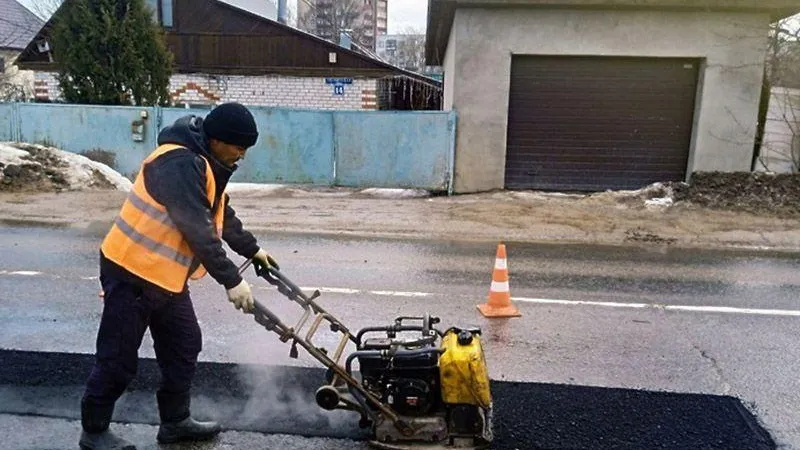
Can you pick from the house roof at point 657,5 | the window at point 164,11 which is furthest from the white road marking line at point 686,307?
the window at point 164,11

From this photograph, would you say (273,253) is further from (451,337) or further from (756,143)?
(756,143)

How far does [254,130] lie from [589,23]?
11093 mm

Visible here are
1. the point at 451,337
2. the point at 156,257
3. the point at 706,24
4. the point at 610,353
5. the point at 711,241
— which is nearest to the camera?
the point at 156,257

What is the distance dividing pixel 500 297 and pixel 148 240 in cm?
347

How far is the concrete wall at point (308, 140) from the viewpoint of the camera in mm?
13508

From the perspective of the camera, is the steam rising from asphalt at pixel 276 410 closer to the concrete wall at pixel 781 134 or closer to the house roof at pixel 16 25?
the concrete wall at pixel 781 134

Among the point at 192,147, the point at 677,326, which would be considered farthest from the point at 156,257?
the point at 677,326

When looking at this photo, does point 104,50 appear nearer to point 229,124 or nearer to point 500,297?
point 500,297

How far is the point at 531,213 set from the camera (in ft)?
36.9

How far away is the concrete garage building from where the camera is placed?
41.3ft

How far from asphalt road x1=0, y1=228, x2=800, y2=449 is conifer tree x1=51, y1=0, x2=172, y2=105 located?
800 centimetres

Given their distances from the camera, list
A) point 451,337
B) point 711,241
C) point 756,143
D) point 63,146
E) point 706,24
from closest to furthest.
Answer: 1. point 451,337
2. point 711,241
3. point 706,24
4. point 756,143
5. point 63,146

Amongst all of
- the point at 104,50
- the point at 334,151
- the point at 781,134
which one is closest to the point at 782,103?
the point at 781,134

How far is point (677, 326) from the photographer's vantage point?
5.46 metres
